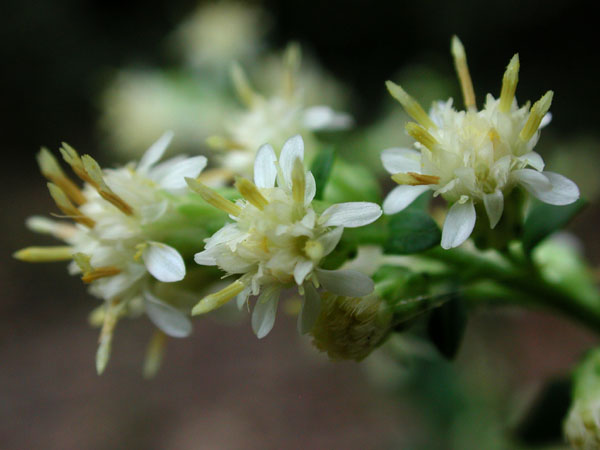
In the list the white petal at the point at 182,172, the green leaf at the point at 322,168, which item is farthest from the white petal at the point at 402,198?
the white petal at the point at 182,172

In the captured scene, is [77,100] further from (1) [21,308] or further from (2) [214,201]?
(2) [214,201]

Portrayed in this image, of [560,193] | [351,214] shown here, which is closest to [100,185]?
[351,214]

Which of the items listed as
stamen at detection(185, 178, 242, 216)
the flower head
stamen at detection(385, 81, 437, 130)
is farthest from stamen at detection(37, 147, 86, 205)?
stamen at detection(385, 81, 437, 130)

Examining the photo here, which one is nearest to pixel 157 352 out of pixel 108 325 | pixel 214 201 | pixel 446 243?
pixel 108 325

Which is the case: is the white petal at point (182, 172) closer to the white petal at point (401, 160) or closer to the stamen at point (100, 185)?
the stamen at point (100, 185)

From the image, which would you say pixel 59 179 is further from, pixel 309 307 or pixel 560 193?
pixel 560 193
